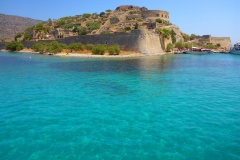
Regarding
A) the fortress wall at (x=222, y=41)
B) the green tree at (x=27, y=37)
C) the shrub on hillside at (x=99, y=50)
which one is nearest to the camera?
the shrub on hillside at (x=99, y=50)

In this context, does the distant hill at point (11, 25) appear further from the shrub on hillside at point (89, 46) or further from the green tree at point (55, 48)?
the shrub on hillside at point (89, 46)

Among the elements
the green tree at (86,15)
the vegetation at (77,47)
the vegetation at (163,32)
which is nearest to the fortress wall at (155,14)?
the vegetation at (163,32)

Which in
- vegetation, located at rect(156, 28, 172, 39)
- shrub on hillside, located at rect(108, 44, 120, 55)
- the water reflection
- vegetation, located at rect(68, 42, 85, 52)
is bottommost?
the water reflection

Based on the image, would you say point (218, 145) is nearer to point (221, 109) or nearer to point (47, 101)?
point (221, 109)

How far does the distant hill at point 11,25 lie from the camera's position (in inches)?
3576

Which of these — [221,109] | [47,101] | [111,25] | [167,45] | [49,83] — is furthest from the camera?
[111,25]

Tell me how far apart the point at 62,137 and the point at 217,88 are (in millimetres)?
10074

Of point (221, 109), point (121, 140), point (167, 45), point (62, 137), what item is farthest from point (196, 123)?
point (167, 45)

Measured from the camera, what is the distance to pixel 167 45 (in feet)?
150

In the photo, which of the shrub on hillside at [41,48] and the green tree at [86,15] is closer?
the shrub on hillside at [41,48]

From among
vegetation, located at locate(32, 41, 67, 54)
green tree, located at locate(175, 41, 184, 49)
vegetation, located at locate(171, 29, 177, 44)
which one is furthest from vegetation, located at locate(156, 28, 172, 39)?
vegetation, located at locate(32, 41, 67, 54)

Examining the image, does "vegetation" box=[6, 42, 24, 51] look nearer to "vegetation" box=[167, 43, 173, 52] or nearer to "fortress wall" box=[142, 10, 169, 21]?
"fortress wall" box=[142, 10, 169, 21]

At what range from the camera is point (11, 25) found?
9781cm

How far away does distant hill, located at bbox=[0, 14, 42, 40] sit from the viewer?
9082 cm
